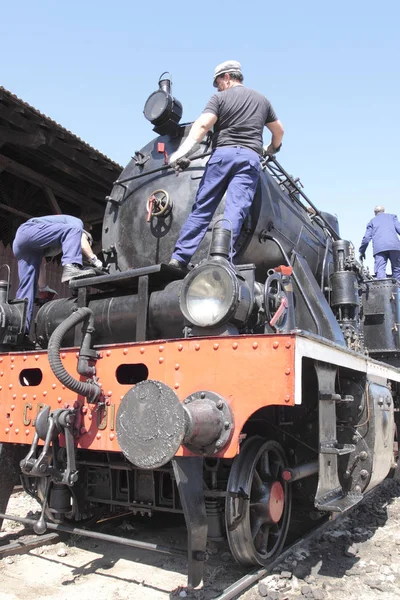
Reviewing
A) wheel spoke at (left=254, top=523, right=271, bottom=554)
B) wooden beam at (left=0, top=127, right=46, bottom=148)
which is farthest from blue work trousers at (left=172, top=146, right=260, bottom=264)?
wooden beam at (left=0, top=127, right=46, bottom=148)

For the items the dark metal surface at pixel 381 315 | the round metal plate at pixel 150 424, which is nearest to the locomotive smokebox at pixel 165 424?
the round metal plate at pixel 150 424

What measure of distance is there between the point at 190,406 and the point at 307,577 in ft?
4.09

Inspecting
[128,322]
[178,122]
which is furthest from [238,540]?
[178,122]

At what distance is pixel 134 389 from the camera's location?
90.7 inches

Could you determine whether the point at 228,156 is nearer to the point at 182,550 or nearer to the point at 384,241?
the point at 182,550

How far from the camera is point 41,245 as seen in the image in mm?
3812

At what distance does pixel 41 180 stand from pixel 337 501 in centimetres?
618

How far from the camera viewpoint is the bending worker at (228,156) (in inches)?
121

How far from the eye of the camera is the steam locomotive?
91.6 inches

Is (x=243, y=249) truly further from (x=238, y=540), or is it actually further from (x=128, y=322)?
(x=238, y=540)

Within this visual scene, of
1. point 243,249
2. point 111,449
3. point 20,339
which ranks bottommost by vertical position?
point 111,449

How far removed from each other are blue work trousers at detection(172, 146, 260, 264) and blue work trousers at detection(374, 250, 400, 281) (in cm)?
378

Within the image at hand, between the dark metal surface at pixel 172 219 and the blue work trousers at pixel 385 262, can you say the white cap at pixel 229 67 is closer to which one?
the dark metal surface at pixel 172 219

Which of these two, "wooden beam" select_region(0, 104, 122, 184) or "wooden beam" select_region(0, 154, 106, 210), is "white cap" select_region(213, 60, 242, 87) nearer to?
"wooden beam" select_region(0, 104, 122, 184)
